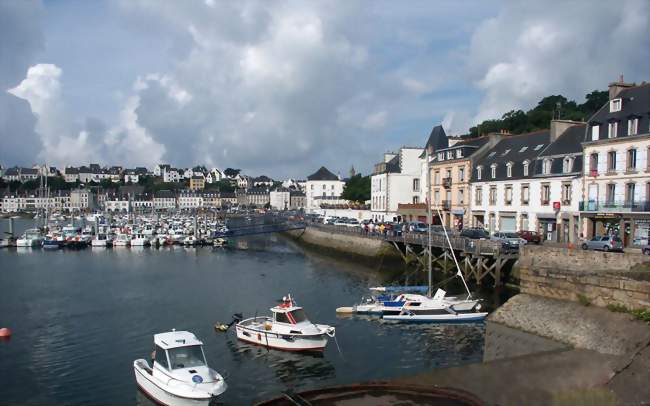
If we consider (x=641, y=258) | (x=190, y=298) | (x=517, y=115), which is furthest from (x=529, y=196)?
(x=517, y=115)

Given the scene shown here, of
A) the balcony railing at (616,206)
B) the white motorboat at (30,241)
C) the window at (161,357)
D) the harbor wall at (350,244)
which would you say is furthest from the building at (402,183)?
the window at (161,357)

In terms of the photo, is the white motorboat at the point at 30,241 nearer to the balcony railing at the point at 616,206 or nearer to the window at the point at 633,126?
the balcony railing at the point at 616,206

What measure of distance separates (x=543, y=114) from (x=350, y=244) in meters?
45.8

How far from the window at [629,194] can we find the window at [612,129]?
354cm

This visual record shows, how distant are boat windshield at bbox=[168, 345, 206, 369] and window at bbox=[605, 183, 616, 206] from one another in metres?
28.8

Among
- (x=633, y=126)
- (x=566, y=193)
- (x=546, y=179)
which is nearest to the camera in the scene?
(x=633, y=126)

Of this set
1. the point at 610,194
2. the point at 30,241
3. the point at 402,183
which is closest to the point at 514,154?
the point at 610,194

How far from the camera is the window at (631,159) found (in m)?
32.9

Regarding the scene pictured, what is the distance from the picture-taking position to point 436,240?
4181 centimetres

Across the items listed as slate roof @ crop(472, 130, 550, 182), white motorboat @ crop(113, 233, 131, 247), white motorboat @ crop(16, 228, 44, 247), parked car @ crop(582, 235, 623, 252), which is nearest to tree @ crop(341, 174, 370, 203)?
white motorboat @ crop(113, 233, 131, 247)

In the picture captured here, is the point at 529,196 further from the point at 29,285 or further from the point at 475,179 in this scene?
the point at 29,285

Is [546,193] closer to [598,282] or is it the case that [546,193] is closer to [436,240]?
[436,240]

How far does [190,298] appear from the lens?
33375mm

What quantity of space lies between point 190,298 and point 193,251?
3074cm
